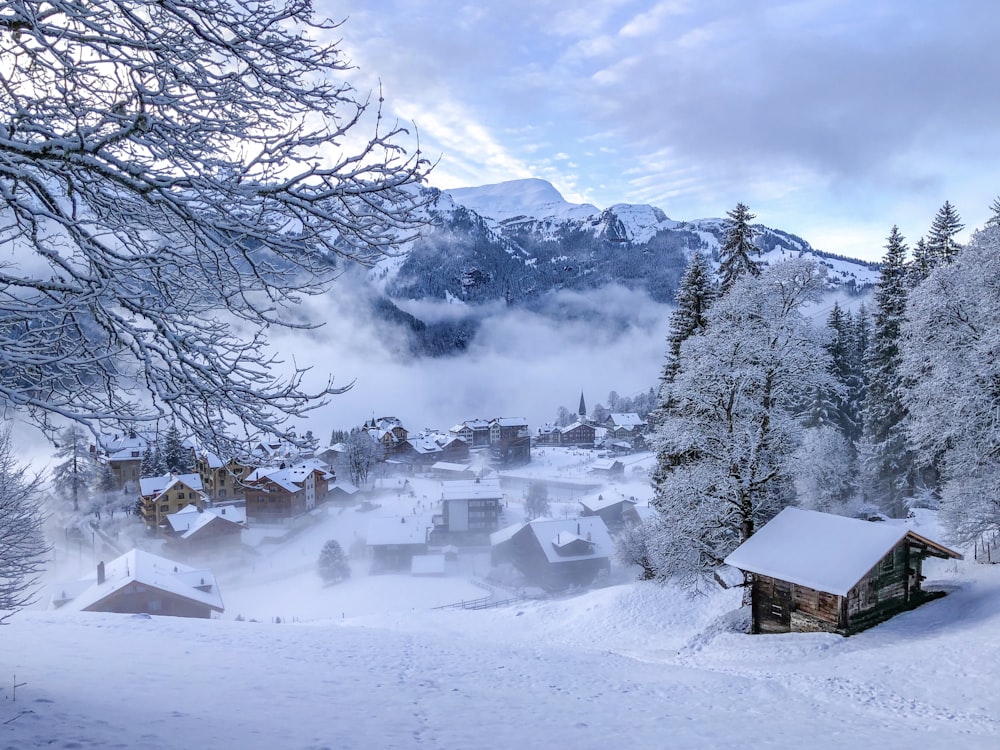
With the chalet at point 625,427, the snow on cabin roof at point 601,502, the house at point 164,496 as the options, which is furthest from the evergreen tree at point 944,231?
the chalet at point 625,427

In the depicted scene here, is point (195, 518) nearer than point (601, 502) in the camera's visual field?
Yes

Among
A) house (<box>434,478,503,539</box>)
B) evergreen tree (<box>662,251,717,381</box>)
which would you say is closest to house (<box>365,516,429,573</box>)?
house (<box>434,478,503,539</box>)

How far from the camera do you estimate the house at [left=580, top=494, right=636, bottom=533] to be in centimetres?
5766

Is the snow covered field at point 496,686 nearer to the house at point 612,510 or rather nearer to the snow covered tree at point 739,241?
the snow covered tree at point 739,241

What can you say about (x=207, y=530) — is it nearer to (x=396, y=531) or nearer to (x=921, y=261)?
(x=396, y=531)

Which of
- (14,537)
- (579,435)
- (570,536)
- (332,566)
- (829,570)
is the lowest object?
(332,566)

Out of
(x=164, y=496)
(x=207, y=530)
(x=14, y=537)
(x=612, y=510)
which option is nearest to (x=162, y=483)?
(x=164, y=496)

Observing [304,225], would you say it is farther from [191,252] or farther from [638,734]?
[638,734]

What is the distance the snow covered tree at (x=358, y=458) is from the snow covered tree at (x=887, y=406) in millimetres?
59803

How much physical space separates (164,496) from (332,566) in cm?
2239

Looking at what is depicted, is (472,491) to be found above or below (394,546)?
above

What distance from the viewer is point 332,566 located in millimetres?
43406

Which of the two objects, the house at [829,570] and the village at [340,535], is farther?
the village at [340,535]

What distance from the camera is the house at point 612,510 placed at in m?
57.7
